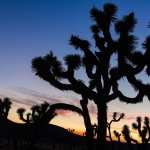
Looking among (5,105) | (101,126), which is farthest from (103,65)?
(5,105)

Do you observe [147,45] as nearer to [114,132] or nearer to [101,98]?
[101,98]

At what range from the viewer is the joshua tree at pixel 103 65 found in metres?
15.5

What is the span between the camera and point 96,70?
637 inches

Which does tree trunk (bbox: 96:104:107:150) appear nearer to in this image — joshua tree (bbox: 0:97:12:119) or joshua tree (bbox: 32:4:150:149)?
joshua tree (bbox: 32:4:150:149)

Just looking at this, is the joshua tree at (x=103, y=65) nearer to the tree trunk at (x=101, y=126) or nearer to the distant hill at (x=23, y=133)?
the tree trunk at (x=101, y=126)

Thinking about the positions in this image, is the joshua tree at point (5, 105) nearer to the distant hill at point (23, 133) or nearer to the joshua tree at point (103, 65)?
the distant hill at point (23, 133)

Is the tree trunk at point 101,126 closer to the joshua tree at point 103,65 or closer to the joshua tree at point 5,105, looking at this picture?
the joshua tree at point 103,65

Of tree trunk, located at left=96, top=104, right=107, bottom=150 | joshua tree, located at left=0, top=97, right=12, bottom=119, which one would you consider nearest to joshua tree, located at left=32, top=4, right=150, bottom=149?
tree trunk, located at left=96, top=104, right=107, bottom=150

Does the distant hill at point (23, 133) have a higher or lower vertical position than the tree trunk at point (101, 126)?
higher

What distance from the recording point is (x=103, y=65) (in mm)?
15867

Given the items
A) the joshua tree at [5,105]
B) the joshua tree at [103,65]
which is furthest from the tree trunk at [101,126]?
the joshua tree at [5,105]

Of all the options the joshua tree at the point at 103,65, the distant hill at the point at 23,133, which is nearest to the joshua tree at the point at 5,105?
the distant hill at the point at 23,133

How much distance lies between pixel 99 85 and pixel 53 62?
6.48 ft

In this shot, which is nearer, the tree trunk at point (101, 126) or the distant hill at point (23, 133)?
the tree trunk at point (101, 126)
